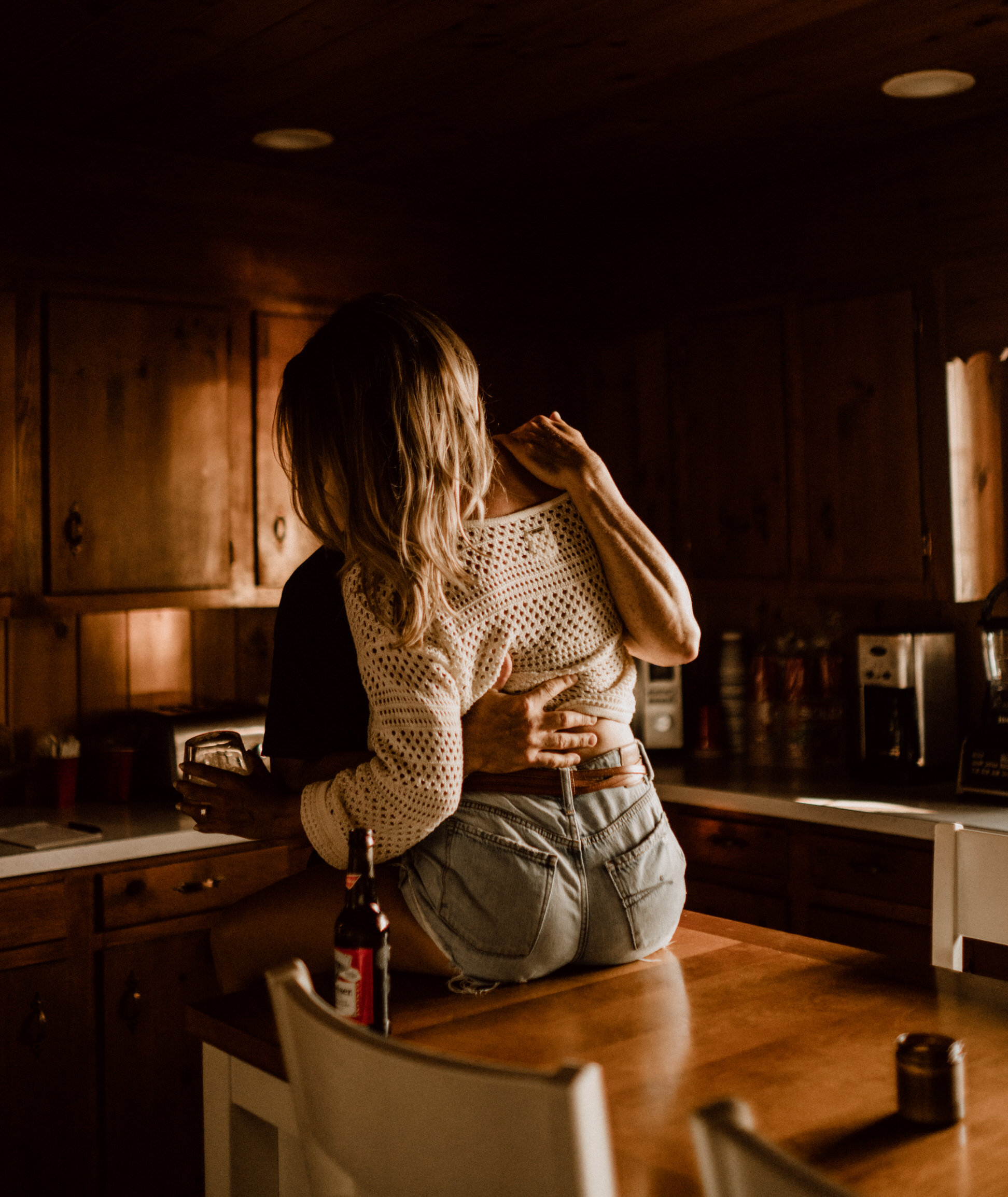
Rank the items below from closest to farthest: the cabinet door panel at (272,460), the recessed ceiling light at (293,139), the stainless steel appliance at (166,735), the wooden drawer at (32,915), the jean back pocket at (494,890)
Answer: the jean back pocket at (494,890), the wooden drawer at (32,915), the recessed ceiling light at (293,139), the stainless steel appliance at (166,735), the cabinet door panel at (272,460)

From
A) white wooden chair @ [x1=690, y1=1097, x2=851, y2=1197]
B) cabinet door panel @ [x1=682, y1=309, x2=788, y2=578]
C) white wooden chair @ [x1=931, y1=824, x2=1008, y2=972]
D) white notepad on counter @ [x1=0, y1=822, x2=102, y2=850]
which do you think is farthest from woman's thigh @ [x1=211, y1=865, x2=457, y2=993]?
cabinet door panel @ [x1=682, y1=309, x2=788, y2=578]

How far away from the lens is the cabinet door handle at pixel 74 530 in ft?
10.0

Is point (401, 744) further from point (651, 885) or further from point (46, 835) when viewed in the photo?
point (46, 835)

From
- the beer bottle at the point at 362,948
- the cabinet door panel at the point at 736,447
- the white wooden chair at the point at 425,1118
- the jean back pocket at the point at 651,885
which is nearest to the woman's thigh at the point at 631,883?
the jean back pocket at the point at 651,885

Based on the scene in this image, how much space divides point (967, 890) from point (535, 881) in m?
0.62

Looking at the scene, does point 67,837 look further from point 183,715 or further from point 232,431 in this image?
point 232,431

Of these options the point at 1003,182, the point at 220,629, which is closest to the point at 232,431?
the point at 220,629

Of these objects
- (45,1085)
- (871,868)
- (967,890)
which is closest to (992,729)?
(871,868)

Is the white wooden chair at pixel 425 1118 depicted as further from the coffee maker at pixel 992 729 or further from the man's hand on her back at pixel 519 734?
the coffee maker at pixel 992 729

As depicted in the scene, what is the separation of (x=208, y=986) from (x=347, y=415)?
1.93m

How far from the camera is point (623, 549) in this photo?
4.99 feet

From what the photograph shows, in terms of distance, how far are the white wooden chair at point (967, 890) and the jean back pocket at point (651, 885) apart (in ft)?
1.20

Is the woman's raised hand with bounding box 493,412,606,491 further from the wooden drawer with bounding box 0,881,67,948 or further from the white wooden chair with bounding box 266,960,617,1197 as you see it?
the wooden drawer with bounding box 0,881,67,948

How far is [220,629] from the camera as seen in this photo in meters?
3.58
